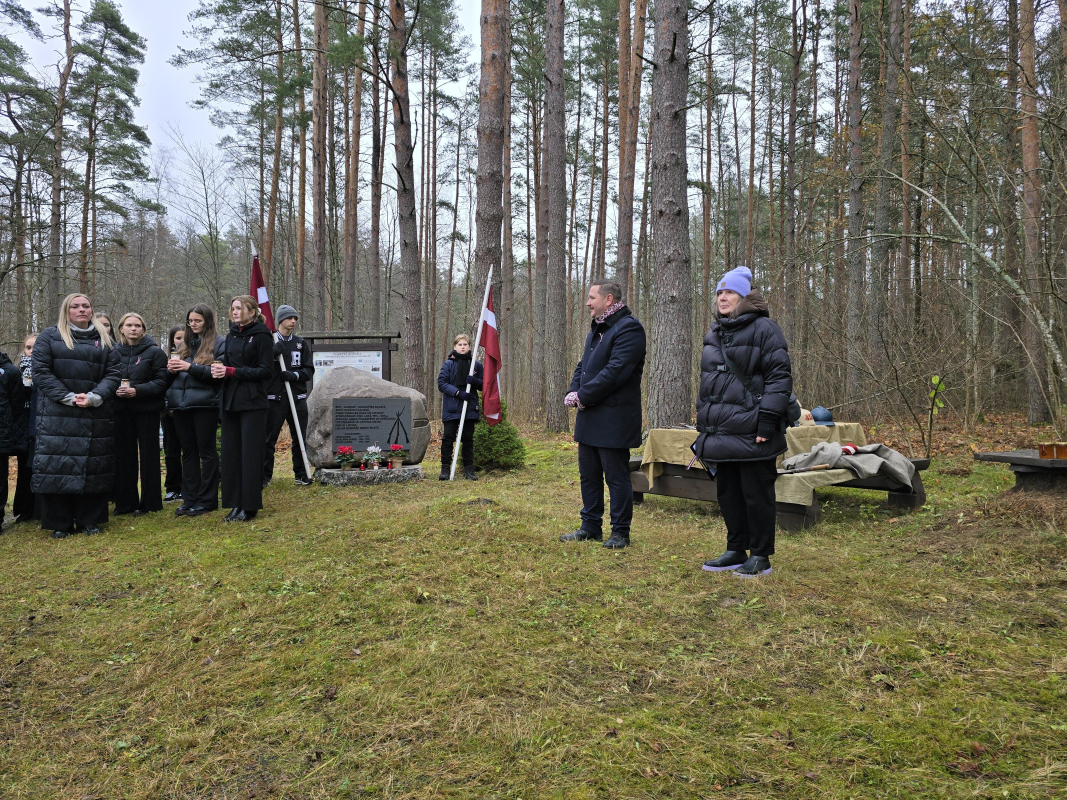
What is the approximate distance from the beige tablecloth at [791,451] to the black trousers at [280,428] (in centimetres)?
435

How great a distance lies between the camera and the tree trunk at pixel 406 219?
1148 cm

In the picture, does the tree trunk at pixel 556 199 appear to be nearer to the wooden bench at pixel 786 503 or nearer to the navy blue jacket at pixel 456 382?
the navy blue jacket at pixel 456 382

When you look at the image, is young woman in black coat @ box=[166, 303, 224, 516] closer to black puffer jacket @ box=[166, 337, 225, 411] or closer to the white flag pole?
black puffer jacket @ box=[166, 337, 225, 411]

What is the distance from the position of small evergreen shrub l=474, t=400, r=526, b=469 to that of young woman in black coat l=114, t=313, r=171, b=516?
3.89 metres

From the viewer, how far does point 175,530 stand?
5840mm

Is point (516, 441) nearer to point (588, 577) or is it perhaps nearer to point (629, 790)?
point (588, 577)

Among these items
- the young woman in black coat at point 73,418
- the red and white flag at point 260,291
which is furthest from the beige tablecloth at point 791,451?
the young woman in black coat at point 73,418

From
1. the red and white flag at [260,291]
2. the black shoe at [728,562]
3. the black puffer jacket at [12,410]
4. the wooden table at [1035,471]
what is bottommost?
the black shoe at [728,562]

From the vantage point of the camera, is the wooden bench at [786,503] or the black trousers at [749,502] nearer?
the black trousers at [749,502]

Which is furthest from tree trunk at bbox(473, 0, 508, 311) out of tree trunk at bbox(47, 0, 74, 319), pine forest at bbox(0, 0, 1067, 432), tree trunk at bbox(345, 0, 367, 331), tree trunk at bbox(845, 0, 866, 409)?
tree trunk at bbox(47, 0, 74, 319)

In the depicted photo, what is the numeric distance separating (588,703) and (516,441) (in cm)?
661

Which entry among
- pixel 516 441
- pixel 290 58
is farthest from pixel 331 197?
pixel 516 441

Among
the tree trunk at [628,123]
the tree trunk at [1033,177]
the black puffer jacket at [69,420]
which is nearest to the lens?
the black puffer jacket at [69,420]

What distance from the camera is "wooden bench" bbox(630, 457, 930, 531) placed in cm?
579
